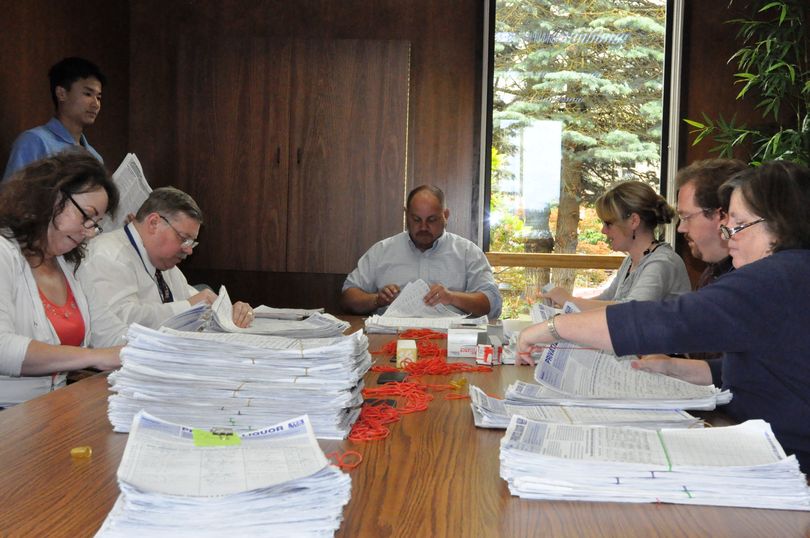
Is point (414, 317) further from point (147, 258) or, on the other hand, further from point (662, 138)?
point (662, 138)

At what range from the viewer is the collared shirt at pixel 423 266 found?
12.5 ft

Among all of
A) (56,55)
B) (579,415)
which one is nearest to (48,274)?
(579,415)

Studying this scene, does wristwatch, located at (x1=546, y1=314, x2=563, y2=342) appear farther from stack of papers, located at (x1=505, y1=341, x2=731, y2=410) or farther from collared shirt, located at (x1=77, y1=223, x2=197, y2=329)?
collared shirt, located at (x1=77, y1=223, x2=197, y2=329)

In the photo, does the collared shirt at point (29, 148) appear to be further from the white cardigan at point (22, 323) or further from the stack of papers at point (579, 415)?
the stack of papers at point (579, 415)

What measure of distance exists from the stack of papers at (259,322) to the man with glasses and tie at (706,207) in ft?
3.85

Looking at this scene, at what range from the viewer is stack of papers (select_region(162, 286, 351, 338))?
5.45 ft

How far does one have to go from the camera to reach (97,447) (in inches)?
49.2

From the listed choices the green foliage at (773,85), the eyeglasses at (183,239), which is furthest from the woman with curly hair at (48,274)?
the green foliage at (773,85)

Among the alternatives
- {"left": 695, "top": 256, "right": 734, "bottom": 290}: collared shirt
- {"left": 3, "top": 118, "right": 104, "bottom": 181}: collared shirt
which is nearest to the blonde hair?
{"left": 695, "top": 256, "right": 734, "bottom": 290}: collared shirt

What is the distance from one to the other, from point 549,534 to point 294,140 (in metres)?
3.96

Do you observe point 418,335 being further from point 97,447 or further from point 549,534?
point 549,534

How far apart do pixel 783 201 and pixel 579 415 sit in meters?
0.59

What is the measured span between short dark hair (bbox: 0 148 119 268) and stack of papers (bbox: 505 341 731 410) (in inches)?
53.6

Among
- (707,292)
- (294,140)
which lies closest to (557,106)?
(294,140)
